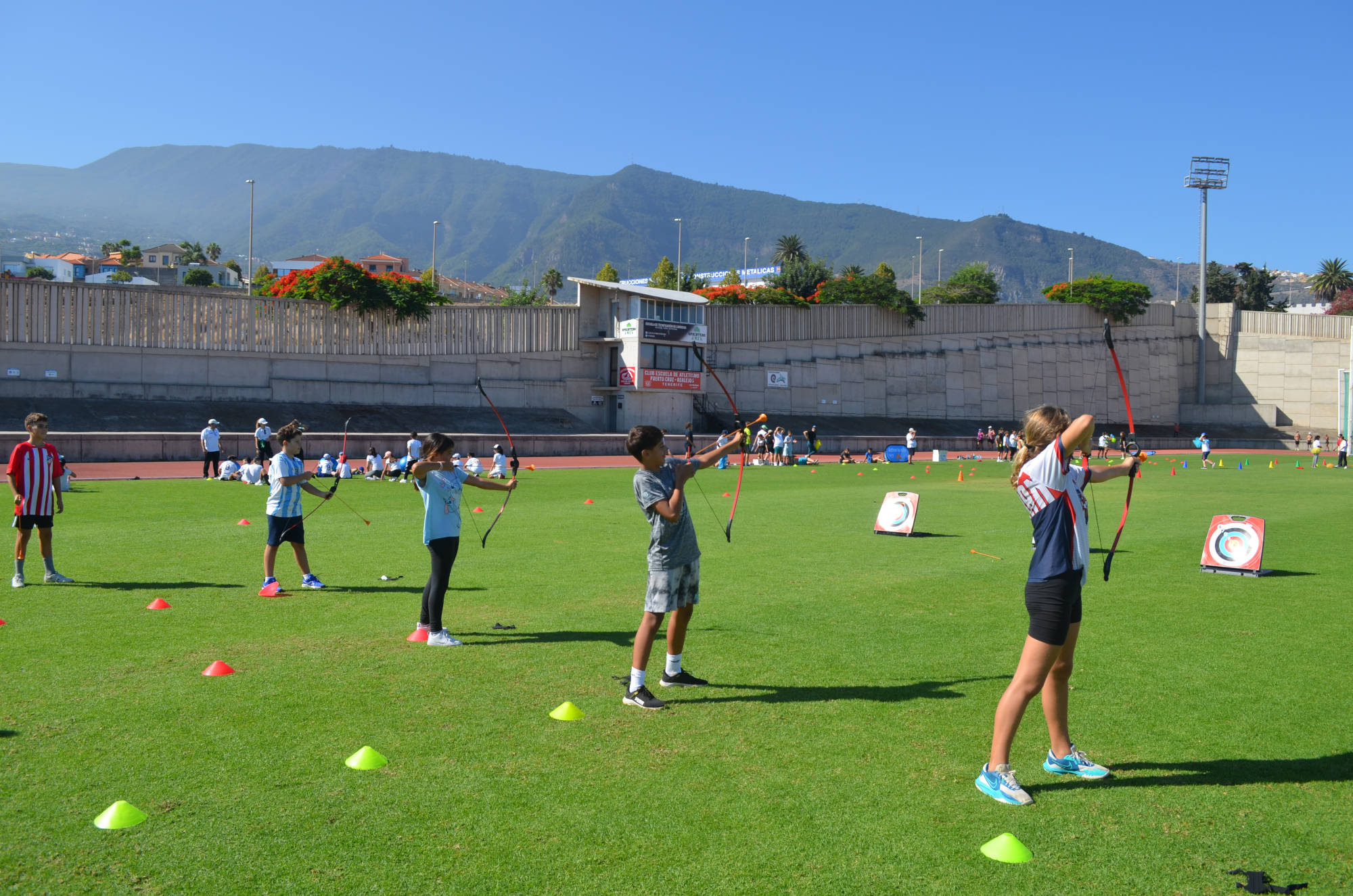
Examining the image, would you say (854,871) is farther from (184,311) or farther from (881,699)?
(184,311)

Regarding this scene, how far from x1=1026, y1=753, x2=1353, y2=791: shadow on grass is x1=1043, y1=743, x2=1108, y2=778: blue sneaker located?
0.05m

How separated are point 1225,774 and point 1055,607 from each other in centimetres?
150

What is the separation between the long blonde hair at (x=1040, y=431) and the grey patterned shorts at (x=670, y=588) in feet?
7.42

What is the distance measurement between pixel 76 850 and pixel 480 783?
1768mm

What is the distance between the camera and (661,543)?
6.46 metres

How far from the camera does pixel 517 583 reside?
11.0 meters

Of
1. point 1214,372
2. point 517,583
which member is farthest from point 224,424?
point 1214,372

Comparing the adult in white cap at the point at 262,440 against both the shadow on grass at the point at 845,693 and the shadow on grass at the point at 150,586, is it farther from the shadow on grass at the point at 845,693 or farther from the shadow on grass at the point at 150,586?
the shadow on grass at the point at 845,693

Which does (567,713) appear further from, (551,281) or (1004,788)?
(551,281)

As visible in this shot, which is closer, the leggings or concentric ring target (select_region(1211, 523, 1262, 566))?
the leggings

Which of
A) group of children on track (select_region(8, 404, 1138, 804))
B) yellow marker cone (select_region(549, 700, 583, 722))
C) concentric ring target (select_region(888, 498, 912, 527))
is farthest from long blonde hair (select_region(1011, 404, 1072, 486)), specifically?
concentric ring target (select_region(888, 498, 912, 527))

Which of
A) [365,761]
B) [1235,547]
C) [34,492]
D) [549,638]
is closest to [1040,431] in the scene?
Answer: [365,761]

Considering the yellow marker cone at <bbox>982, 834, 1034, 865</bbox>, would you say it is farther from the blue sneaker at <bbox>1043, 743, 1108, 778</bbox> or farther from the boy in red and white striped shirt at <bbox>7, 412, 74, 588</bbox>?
the boy in red and white striped shirt at <bbox>7, 412, 74, 588</bbox>

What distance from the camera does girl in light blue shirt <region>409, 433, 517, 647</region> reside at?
8.02m
